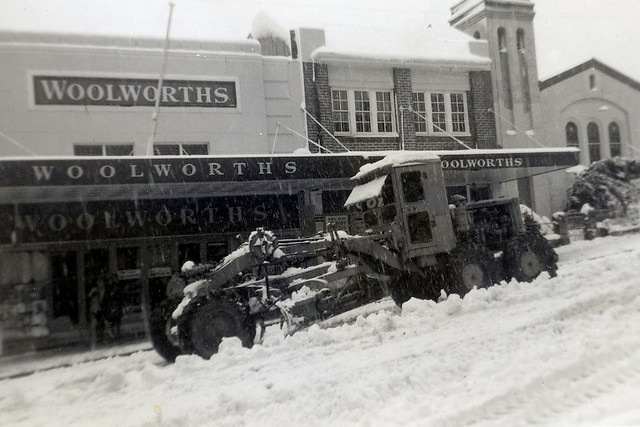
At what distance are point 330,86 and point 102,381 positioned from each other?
7.25 m

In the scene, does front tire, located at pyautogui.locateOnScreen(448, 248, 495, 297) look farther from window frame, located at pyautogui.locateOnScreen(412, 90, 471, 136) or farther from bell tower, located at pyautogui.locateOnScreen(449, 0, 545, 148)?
window frame, located at pyautogui.locateOnScreen(412, 90, 471, 136)

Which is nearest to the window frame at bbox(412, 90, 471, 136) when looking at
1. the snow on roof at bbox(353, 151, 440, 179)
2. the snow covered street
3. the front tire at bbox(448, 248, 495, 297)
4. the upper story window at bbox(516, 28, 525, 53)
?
the upper story window at bbox(516, 28, 525, 53)

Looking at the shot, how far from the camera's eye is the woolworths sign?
19.3 ft

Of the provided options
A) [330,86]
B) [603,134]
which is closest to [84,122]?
[330,86]

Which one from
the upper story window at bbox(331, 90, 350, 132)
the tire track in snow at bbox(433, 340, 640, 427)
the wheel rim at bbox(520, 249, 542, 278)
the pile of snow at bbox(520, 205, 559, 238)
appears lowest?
the tire track in snow at bbox(433, 340, 640, 427)

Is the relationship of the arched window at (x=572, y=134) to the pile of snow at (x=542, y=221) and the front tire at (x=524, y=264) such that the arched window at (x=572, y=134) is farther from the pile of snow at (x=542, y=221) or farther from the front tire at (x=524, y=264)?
the front tire at (x=524, y=264)

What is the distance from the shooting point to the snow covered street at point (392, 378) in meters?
4.23

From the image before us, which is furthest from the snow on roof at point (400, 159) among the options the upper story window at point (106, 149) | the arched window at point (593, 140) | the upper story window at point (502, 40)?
the upper story window at point (106, 149)

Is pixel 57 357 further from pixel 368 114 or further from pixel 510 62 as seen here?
pixel 510 62

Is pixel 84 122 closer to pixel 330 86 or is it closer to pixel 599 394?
pixel 330 86

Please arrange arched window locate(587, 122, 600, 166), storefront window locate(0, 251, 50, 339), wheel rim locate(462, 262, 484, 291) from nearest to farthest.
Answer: storefront window locate(0, 251, 50, 339)
wheel rim locate(462, 262, 484, 291)
arched window locate(587, 122, 600, 166)

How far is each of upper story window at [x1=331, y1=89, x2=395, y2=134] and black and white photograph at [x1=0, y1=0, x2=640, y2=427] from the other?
0.98m

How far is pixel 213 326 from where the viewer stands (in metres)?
5.43

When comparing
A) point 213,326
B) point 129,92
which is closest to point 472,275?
point 213,326
